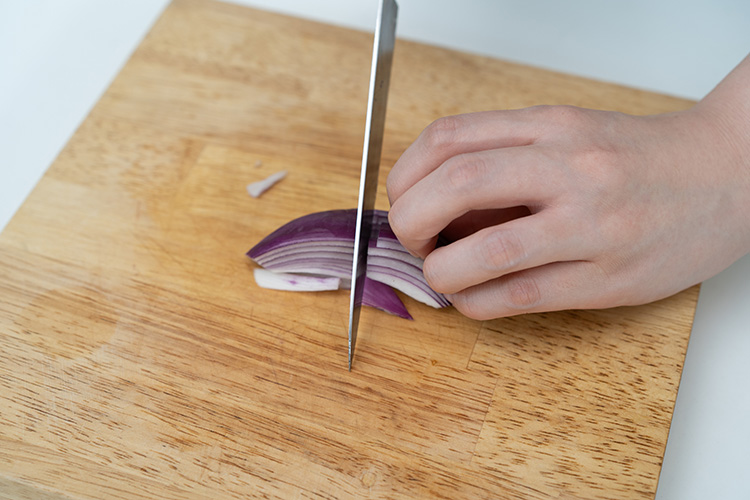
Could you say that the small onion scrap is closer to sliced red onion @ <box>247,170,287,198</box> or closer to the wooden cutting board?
the wooden cutting board

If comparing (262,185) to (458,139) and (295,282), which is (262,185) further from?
(458,139)

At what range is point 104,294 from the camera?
119 centimetres

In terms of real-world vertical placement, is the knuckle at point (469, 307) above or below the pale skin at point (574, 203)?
below

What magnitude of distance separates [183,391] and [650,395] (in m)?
0.74

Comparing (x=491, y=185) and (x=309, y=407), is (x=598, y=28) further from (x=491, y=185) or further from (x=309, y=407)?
(x=309, y=407)

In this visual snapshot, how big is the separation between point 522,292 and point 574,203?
16 centimetres

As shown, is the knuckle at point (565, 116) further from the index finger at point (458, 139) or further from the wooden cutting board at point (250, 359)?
the wooden cutting board at point (250, 359)

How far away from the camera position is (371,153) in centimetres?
119

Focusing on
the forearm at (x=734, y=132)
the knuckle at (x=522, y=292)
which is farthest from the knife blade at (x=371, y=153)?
the forearm at (x=734, y=132)

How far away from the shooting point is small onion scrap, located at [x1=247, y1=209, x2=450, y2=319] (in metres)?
1.17

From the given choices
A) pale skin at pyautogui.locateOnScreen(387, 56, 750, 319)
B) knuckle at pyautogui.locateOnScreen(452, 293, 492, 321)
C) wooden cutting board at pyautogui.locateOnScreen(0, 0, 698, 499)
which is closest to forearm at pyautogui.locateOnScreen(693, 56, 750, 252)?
pale skin at pyautogui.locateOnScreen(387, 56, 750, 319)

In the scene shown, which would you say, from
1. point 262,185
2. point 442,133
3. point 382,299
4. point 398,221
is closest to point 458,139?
point 442,133

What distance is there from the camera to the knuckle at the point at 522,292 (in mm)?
1060

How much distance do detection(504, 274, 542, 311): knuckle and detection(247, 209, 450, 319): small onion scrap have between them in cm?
14
